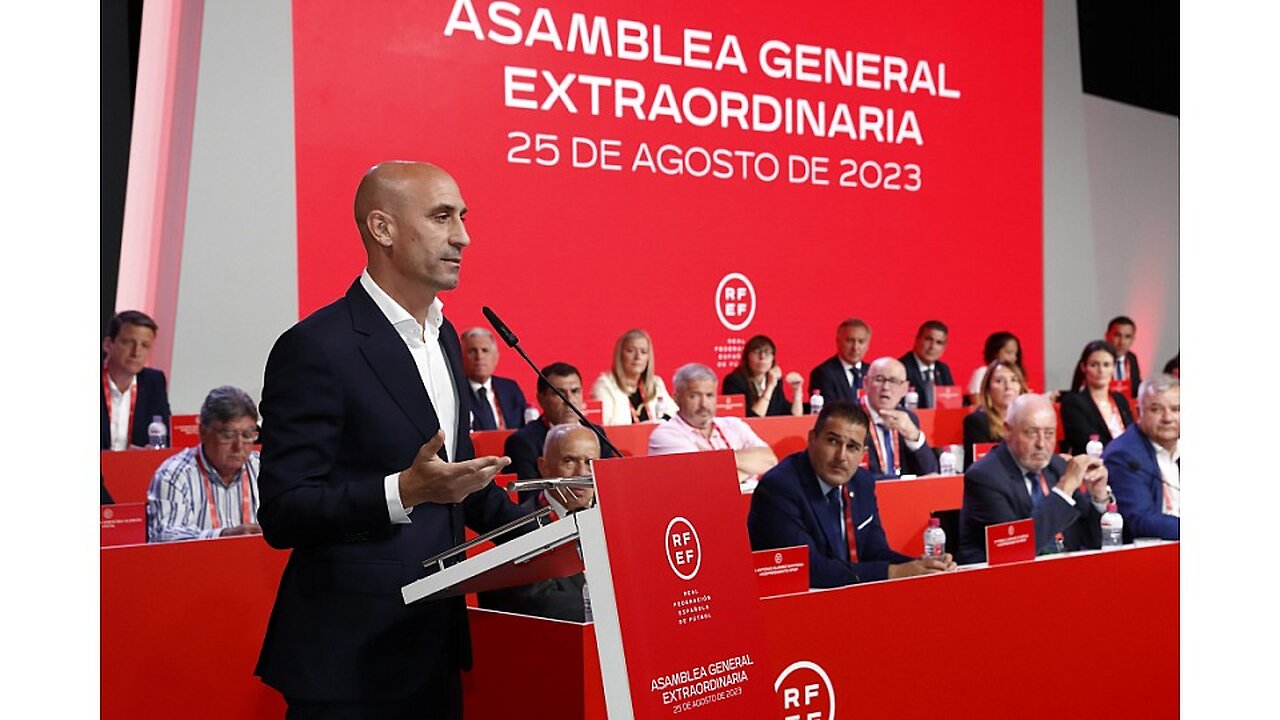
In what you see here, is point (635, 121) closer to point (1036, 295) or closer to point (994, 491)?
point (1036, 295)

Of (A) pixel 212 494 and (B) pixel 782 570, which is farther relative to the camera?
(A) pixel 212 494

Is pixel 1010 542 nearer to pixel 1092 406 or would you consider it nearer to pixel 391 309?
pixel 391 309

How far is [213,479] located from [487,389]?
2890 mm

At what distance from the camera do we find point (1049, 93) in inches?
438

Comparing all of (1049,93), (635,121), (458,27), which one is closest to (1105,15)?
(1049,93)

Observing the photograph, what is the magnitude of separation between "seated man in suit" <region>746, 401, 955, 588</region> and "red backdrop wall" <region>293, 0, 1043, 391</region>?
13.3ft

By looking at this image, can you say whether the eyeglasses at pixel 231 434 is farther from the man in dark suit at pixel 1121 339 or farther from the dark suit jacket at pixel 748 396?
the man in dark suit at pixel 1121 339

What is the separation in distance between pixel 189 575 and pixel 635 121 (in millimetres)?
5864

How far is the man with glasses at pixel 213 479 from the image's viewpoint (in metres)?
4.49

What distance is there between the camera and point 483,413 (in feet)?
23.7

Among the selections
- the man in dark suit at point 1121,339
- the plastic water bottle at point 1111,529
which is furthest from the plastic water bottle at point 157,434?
the man in dark suit at point 1121,339

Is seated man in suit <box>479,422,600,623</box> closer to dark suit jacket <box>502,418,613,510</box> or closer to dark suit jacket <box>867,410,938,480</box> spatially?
dark suit jacket <box>502,418,613,510</box>

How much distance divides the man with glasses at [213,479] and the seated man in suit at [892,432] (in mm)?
3053

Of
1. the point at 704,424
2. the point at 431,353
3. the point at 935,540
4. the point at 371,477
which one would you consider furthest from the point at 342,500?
the point at 704,424
